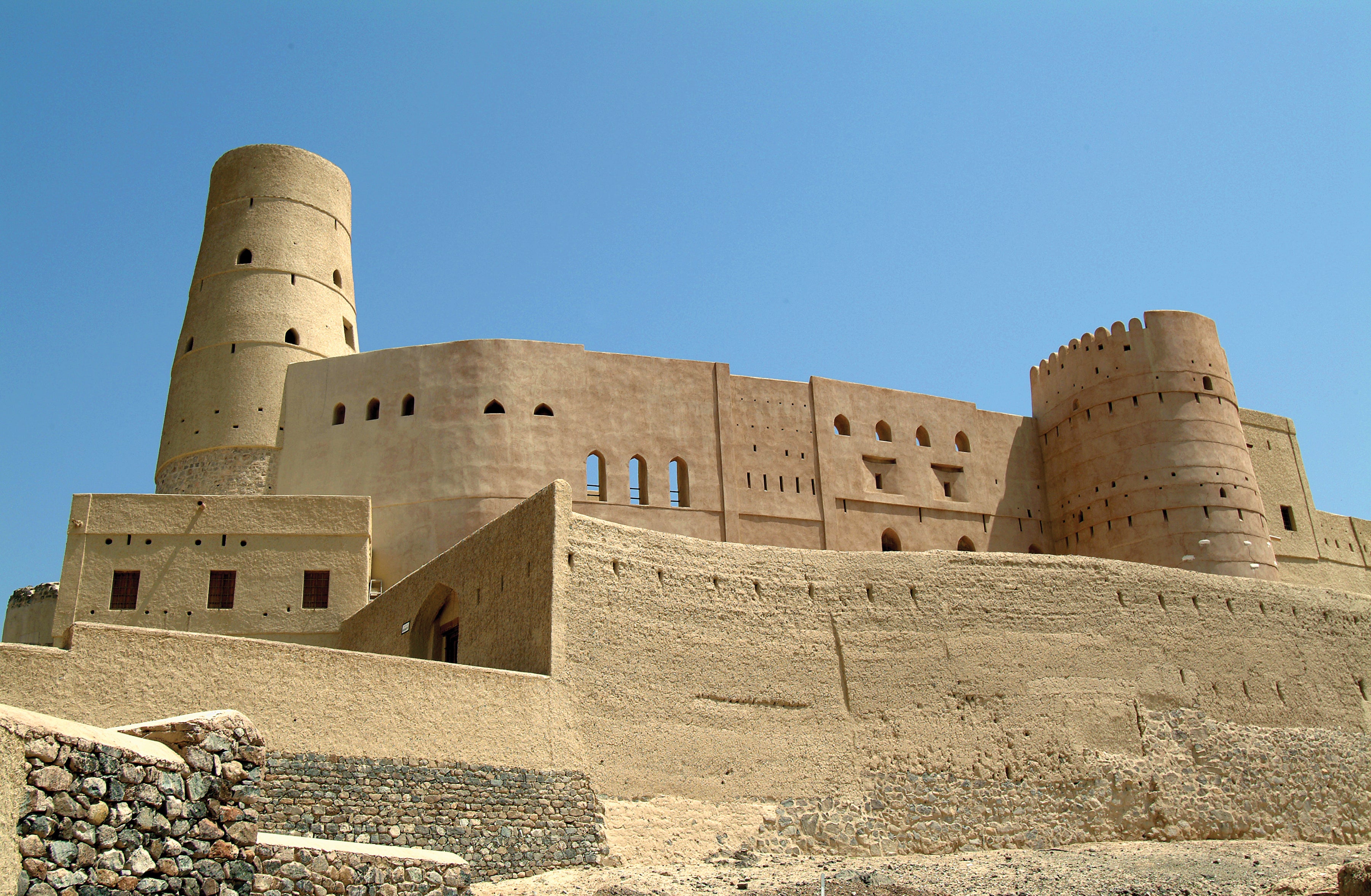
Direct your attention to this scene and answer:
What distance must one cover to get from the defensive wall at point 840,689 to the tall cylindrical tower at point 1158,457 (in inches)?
278

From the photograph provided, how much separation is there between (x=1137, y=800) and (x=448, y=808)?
8.80 m

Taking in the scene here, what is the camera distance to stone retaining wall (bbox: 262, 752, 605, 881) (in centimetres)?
1050

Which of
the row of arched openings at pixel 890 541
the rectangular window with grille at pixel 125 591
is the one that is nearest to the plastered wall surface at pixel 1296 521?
the row of arched openings at pixel 890 541

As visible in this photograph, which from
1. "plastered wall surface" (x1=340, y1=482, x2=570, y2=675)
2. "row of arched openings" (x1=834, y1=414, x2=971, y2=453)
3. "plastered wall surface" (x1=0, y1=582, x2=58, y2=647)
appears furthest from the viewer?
"row of arched openings" (x1=834, y1=414, x2=971, y2=453)

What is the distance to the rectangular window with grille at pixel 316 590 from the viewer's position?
18.9 m

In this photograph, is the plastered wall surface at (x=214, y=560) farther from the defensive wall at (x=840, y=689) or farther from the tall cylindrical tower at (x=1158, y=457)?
the tall cylindrical tower at (x=1158, y=457)

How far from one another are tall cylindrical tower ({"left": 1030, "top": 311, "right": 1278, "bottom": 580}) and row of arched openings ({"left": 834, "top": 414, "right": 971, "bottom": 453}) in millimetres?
2255

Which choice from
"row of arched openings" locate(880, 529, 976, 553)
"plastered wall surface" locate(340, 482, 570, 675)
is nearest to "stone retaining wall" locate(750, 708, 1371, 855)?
"plastered wall surface" locate(340, 482, 570, 675)

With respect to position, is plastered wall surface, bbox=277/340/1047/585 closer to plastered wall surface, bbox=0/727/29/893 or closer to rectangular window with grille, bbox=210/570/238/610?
rectangular window with grille, bbox=210/570/238/610

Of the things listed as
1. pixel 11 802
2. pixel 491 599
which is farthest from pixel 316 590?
pixel 11 802

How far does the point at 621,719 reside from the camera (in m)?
12.6

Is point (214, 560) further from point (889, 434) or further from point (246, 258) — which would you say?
point (889, 434)

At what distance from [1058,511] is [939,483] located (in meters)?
2.96

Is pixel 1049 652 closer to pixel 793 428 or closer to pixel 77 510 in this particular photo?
pixel 793 428
